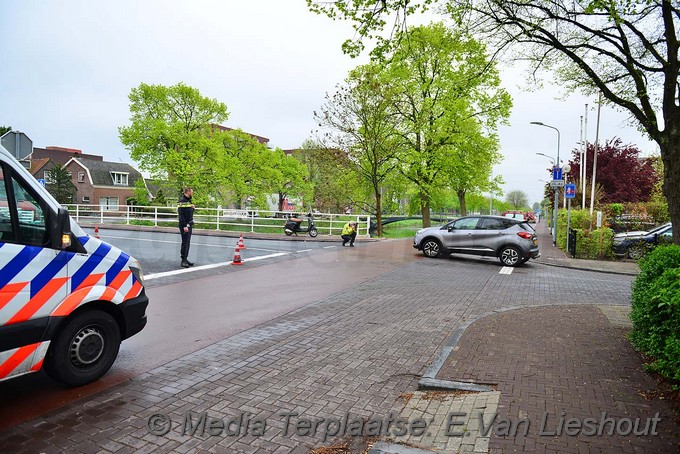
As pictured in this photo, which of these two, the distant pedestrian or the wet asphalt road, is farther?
the distant pedestrian

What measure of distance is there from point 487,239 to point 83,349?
12.8 m

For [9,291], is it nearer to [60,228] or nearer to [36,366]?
[60,228]

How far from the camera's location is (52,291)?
384cm

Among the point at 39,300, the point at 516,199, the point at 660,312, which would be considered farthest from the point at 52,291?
the point at 516,199

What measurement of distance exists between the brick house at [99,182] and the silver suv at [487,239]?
51.9m

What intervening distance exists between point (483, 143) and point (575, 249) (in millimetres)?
11157

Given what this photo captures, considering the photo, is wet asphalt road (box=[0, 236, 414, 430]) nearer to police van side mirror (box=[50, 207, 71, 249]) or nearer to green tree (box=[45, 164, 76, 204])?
police van side mirror (box=[50, 207, 71, 249])

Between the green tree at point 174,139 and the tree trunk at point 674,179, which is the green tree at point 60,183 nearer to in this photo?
the green tree at point 174,139

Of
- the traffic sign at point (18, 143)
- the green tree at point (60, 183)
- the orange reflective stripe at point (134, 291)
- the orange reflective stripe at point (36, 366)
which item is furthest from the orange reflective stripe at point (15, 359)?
the green tree at point (60, 183)

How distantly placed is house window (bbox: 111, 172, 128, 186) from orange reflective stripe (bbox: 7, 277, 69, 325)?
64005mm

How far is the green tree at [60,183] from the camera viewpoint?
5200 cm

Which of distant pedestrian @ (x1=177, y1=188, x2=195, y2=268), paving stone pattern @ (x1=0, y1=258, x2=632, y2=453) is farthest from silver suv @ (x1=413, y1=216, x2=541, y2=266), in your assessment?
distant pedestrian @ (x1=177, y1=188, x2=195, y2=268)

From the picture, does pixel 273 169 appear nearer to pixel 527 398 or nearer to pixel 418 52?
pixel 418 52

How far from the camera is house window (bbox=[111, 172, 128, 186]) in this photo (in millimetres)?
60844
